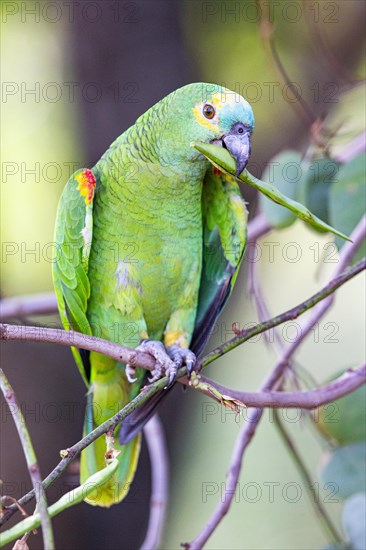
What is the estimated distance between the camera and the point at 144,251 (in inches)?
66.7

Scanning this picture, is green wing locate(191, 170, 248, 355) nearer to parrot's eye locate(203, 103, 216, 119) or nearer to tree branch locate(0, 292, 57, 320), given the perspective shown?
parrot's eye locate(203, 103, 216, 119)

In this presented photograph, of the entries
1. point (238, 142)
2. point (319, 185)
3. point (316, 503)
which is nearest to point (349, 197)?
point (319, 185)

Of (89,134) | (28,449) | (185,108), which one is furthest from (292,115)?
(28,449)

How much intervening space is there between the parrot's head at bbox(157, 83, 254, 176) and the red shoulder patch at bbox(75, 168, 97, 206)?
0.73 feet

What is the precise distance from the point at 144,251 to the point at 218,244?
0.25 meters

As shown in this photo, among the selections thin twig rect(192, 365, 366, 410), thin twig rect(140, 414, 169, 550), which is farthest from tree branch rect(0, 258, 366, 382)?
thin twig rect(140, 414, 169, 550)

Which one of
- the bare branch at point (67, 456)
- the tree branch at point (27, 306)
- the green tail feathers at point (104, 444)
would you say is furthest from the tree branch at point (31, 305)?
the bare branch at point (67, 456)

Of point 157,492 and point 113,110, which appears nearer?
point 157,492

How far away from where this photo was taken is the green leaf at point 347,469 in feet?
4.97

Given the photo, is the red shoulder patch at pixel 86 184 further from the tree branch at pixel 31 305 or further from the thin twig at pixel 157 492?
the thin twig at pixel 157 492

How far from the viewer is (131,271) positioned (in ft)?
5.55

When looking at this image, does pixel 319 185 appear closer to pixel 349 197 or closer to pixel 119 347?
pixel 349 197

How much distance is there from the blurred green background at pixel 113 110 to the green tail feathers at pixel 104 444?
1.39 feet

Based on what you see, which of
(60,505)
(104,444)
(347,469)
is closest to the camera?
(60,505)
